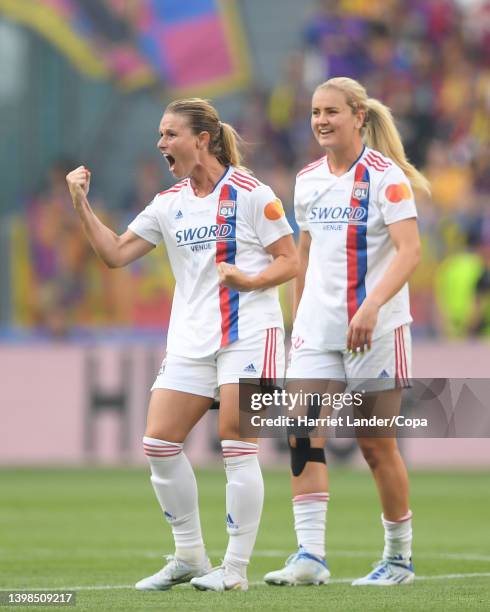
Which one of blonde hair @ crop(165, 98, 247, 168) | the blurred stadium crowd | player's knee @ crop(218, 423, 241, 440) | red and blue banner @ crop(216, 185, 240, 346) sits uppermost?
the blurred stadium crowd

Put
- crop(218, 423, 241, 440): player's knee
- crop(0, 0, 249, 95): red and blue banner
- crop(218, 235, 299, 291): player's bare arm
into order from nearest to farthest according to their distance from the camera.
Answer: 1. crop(218, 235, 299, 291): player's bare arm
2. crop(218, 423, 241, 440): player's knee
3. crop(0, 0, 249, 95): red and blue banner

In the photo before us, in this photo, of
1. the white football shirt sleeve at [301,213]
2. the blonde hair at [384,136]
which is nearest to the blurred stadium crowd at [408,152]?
the blonde hair at [384,136]

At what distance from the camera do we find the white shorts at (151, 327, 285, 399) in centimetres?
695

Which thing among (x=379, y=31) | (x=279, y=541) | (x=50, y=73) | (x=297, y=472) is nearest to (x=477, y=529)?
(x=279, y=541)

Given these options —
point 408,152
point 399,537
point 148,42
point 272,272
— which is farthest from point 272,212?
point 148,42

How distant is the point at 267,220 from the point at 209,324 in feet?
1.71

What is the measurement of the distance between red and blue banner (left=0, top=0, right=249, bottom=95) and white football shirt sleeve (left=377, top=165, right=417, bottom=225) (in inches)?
528

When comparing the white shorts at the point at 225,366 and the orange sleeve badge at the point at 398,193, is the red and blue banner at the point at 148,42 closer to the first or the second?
the orange sleeve badge at the point at 398,193

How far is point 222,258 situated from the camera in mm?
7031

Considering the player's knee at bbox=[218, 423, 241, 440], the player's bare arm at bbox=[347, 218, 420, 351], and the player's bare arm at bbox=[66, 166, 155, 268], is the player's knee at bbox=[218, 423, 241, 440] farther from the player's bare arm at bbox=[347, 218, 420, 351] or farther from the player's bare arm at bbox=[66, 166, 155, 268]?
the player's bare arm at bbox=[66, 166, 155, 268]

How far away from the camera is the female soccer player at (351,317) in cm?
716

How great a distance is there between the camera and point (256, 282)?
6.88m

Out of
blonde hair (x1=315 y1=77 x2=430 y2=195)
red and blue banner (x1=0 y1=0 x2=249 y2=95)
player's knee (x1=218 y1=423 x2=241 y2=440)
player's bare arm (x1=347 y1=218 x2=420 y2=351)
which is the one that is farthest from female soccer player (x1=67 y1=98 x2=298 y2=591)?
red and blue banner (x1=0 y1=0 x2=249 y2=95)

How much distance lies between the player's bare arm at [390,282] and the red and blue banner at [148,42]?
13540mm
